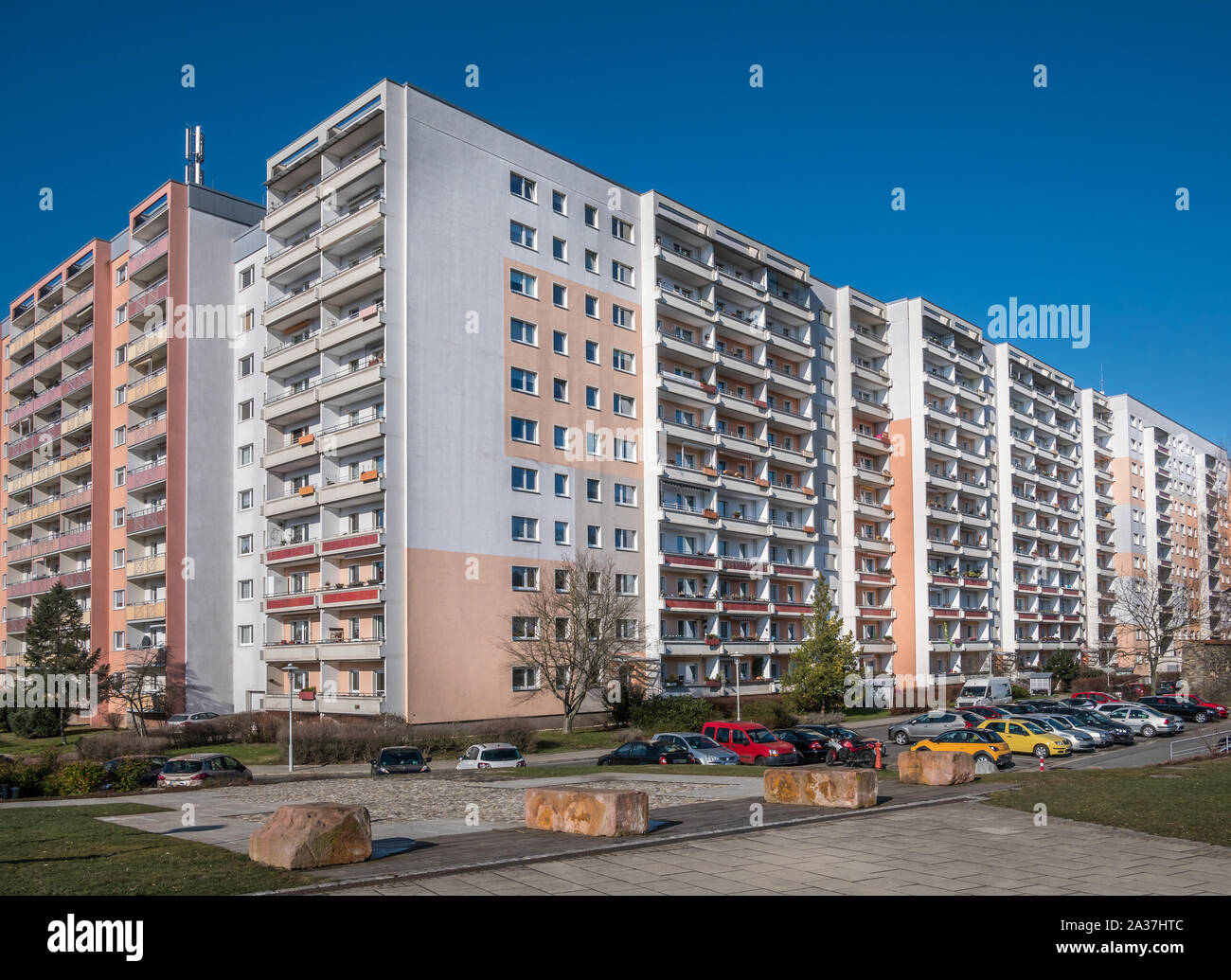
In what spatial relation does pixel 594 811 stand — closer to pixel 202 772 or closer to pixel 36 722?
pixel 202 772

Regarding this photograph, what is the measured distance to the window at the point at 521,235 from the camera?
50000mm

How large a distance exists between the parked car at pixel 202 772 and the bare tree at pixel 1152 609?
8545 centimetres

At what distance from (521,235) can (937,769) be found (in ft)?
118

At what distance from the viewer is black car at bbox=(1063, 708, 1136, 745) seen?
141ft

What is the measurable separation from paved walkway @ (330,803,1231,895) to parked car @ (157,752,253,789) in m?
18.1

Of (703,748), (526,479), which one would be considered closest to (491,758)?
(703,748)

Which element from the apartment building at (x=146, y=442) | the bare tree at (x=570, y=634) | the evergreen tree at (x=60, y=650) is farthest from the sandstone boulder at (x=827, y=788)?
the apartment building at (x=146, y=442)

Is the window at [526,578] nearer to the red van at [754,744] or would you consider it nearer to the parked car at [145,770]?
the red van at [754,744]

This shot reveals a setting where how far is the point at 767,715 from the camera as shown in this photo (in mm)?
53125

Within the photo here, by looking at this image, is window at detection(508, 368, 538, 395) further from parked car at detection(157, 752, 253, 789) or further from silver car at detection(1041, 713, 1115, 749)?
silver car at detection(1041, 713, 1115, 749)

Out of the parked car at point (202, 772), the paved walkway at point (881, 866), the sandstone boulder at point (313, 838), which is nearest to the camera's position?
the paved walkway at point (881, 866)

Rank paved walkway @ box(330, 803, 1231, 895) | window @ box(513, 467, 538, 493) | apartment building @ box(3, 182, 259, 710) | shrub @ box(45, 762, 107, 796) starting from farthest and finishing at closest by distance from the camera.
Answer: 1. apartment building @ box(3, 182, 259, 710)
2. window @ box(513, 467, 538, 493)
3. shrub @ box(45, 762, 107, 796)
4. paved walkway @ box(330, 803, 1231, 895)

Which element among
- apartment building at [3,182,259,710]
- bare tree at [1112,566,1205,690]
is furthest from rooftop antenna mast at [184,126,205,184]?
bare tree at [1112,566,1205,690]

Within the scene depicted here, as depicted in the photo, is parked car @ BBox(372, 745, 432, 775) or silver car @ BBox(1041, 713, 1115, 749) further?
silver car @ BBox(1041, 713, 1115, 749)
